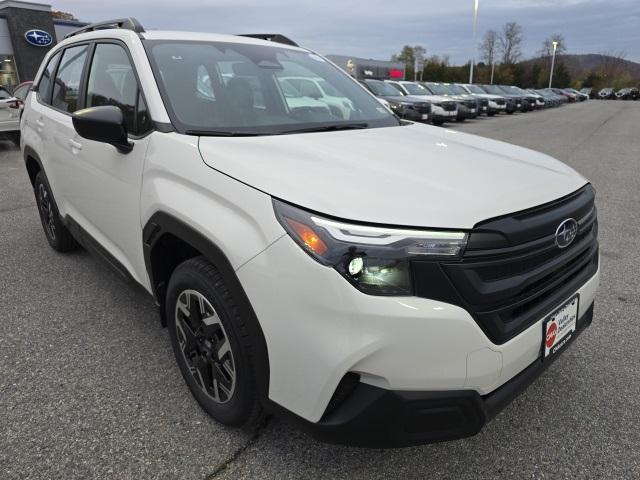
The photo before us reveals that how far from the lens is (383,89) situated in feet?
56.9

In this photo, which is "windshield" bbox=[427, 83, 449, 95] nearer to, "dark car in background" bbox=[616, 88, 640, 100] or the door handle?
the door handle

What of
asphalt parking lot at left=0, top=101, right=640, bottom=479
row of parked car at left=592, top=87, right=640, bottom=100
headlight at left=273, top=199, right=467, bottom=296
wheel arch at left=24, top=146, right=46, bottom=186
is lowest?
row of parked car at left=592, top=87, right=640, bottom=100

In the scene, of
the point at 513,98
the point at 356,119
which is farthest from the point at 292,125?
the point at 513,98

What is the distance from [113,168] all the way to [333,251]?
1609 mm

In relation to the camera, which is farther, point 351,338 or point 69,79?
point 69,79

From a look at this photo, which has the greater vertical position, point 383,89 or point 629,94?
point 383,89

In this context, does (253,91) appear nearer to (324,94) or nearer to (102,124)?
(324,94)

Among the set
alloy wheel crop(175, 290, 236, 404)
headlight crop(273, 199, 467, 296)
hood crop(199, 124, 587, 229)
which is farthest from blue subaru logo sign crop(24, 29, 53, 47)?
headlight crop(273, 199, 467, 296)

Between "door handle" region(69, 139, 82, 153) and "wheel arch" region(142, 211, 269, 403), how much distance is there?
3.58 feet

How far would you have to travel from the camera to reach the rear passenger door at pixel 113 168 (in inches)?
95.7

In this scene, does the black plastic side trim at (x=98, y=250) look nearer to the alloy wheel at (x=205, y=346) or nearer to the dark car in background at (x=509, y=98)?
the alloy wheel at (x=205, y=346)

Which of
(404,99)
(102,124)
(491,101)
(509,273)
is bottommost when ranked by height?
(491,101)

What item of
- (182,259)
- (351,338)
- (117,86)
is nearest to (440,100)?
(117,86)

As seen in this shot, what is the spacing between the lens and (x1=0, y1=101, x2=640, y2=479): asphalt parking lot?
2.03 m
